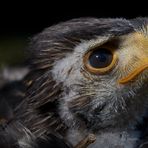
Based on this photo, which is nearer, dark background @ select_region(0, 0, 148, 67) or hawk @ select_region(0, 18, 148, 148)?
hawk @ select_region(0, 18, 148, 148)

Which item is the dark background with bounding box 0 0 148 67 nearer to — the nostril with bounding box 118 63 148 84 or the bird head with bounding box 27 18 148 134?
the bird head with bounding box 27 18 148 134

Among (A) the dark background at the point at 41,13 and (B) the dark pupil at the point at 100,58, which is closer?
(B) the dark pupil at the point at 100,58

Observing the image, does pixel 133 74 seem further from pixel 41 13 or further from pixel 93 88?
pixel 41 13

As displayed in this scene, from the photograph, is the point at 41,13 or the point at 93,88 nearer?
the point at 93,88

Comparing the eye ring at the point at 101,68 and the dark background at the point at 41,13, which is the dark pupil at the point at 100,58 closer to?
the eye ring at the point at 101,68

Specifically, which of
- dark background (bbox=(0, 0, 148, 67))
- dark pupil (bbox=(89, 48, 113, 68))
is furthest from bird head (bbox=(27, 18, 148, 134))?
dark background (bbox=(0, 0, 148, 67))

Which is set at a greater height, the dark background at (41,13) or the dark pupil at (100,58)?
the dark background at (41,13)

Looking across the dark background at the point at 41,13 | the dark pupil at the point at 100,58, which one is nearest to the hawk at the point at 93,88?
the dark pupil at the point at 100,58

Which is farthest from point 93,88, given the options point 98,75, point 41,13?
point 41,13
